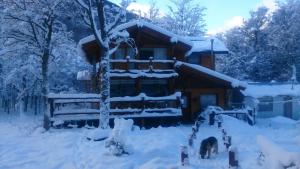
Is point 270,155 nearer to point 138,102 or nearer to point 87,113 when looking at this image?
point 87,113

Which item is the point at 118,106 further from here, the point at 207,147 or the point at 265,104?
the point at 265,104

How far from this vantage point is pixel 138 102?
24.8m

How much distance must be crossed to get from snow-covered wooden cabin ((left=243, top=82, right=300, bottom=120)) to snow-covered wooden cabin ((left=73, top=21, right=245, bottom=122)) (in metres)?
8.76

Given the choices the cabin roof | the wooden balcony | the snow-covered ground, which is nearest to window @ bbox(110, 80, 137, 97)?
the wooden balcony

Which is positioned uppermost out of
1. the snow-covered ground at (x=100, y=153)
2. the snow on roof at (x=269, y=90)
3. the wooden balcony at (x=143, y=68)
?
the wooden balcony at (x=143, y=68)

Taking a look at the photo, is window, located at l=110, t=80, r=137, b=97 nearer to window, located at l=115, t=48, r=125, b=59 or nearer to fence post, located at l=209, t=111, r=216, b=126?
window, located at l=115, t=48, r=125, b=59

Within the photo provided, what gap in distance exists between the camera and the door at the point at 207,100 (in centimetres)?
2839

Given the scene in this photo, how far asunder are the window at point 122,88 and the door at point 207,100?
5066 mm

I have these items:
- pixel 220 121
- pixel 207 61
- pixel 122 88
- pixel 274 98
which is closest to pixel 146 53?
pixel 122 88

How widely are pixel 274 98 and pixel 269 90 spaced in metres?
0.95

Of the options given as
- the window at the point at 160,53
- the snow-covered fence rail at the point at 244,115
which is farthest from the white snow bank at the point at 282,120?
the window at the point at 160,53

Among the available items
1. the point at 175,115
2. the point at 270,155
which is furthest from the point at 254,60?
the point at 270,155

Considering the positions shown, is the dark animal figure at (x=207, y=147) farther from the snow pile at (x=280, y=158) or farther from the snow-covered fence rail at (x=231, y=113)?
the snow-covered fence rail at (x=231, y=113)

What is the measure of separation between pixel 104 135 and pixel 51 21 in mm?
10656
